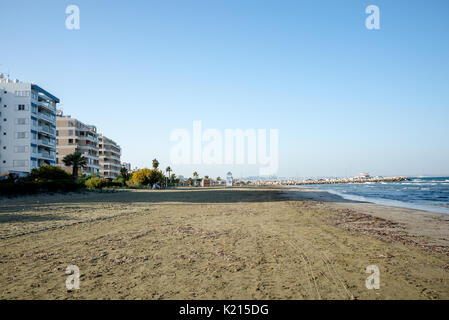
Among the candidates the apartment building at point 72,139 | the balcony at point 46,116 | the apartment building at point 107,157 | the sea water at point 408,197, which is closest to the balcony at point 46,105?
the balcony at point 46,116

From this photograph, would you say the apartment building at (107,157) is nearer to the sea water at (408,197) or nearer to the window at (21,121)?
the window at (21,121)

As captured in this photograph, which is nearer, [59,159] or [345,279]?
[345,279]

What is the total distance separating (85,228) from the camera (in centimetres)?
1148

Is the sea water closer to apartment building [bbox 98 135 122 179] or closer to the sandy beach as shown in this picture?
the sandy beach

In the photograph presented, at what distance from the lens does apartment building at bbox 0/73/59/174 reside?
5700 cm

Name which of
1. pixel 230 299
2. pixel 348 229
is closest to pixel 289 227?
pixel 348 229

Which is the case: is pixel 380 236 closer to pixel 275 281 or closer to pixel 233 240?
pixel 233 240

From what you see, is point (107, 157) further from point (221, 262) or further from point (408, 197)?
point (221, 262)

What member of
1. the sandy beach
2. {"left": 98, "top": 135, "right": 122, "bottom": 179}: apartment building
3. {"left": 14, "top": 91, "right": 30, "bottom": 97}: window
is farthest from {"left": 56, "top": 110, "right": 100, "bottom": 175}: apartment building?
the sandy beach

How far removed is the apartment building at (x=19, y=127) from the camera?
57000 millimetres

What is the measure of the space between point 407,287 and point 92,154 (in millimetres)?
99891

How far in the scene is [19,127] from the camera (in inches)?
2290

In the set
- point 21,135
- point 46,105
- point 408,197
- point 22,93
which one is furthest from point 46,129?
point 408,197

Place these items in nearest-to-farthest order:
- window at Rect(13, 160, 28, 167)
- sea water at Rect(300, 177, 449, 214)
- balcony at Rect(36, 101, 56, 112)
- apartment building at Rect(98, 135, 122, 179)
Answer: sea water at Rect(300, 177, 449, 214) < window at Rect(13, 160, 28, 167) < balcony at Rect(36, 101, 56, 112) < apartment building at Rect(98, 135, 122, 179)
